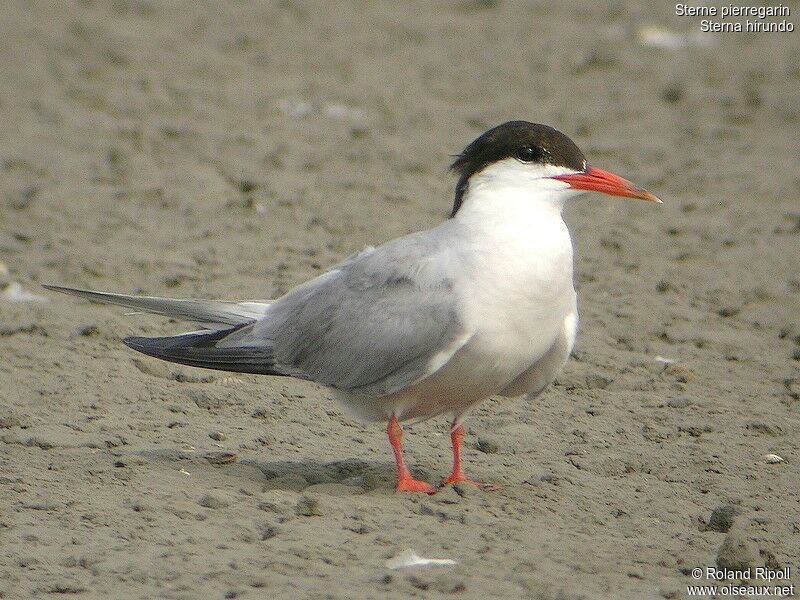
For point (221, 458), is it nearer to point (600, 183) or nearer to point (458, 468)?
point (458, 468)

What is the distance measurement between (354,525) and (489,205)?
46.8 inches

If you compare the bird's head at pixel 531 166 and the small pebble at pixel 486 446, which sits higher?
the bird's head at pixel 531 166

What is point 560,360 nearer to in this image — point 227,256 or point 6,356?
point 6,356

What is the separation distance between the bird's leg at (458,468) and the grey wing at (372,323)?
15.7 inches

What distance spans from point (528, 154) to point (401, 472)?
3.90 feet

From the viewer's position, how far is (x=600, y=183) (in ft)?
16.2

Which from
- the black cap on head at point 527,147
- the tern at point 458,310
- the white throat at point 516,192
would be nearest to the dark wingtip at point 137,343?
the tern at point 458,310

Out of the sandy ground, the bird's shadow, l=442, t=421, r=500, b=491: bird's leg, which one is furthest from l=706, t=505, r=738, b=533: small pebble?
the bird's shadow

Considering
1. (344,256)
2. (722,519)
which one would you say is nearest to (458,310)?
(722,519)

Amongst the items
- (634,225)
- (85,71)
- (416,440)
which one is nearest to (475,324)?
(416,440)

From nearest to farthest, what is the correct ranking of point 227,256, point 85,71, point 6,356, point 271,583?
point 271,583
point 6,356
point 227,256
point 85,71

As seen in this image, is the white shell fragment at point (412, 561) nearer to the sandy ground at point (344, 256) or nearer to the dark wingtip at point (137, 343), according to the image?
the sandy ground at point (344, 256)

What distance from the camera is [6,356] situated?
610 cm

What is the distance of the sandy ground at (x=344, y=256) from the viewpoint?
14.4 ft
